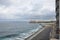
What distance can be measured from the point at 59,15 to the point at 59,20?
9 centimetres

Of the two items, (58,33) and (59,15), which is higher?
(59,15)

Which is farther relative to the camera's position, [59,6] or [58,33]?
[58,33]

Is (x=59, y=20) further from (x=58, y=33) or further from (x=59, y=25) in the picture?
(x=58, y=33)

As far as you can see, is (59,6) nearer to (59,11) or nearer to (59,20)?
(59,11)

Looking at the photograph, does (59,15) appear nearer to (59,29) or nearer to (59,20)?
(59,20)

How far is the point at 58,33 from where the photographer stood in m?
2.40

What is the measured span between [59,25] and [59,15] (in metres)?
0.16

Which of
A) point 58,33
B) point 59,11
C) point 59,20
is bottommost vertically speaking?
point 58,33

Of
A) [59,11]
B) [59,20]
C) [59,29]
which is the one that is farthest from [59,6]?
[59,29]

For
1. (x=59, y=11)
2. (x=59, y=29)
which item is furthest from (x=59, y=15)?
(x=59, y=29)

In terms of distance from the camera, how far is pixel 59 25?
7.27ft

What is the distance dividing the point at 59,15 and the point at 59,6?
142 millimetres

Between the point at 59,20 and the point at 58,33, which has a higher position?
the point at 59,20

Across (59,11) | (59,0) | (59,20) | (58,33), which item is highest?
(59,0)
